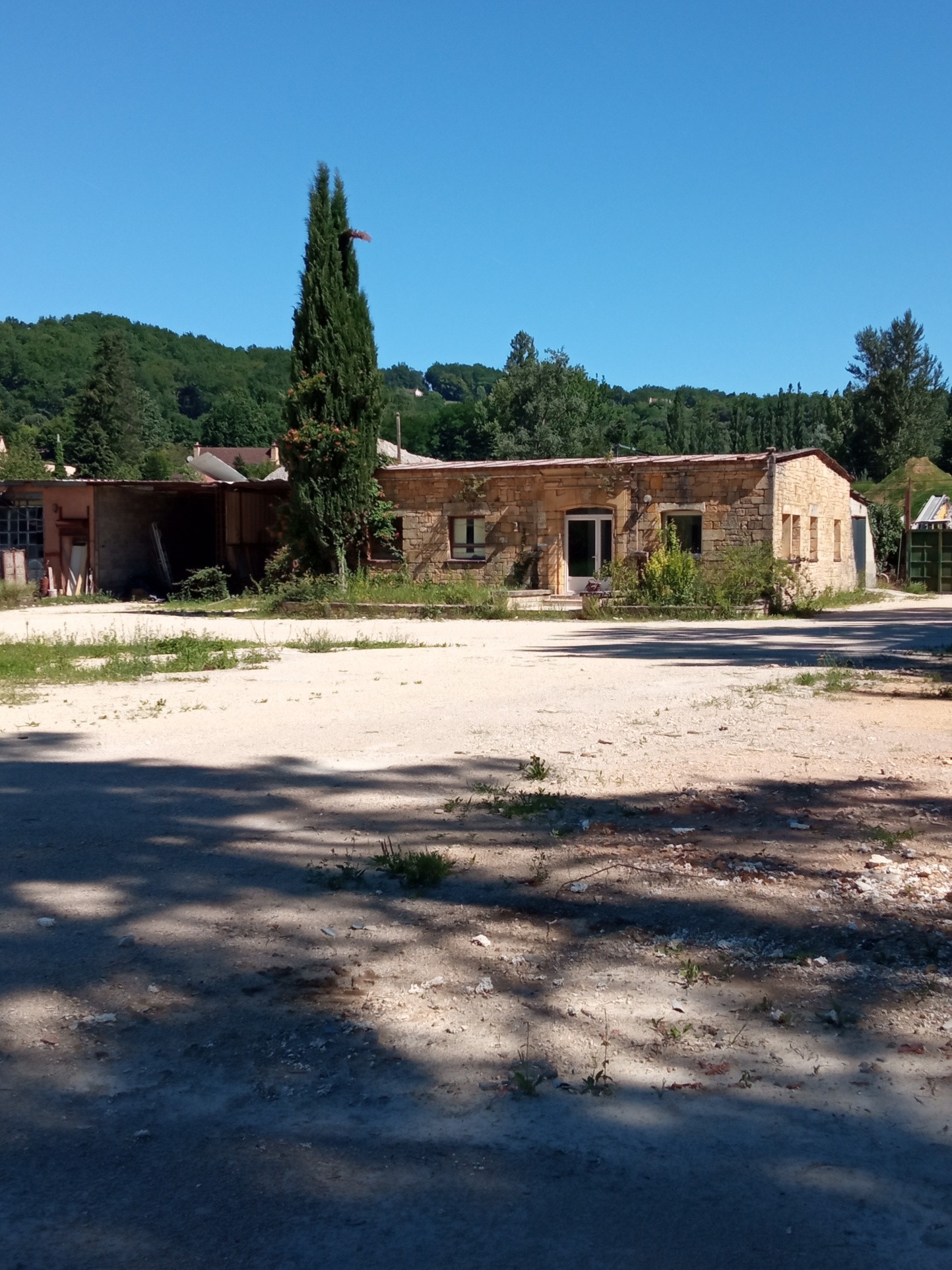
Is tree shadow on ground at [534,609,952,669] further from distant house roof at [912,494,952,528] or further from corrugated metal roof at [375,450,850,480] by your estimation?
distant house roof at [912,494,952,528]

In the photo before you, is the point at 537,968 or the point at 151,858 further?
the point at 151,858

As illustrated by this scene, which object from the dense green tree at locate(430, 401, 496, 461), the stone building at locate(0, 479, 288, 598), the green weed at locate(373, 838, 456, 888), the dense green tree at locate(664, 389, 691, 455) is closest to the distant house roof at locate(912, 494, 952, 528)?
the stone building at locate(0, 479, 288, 598)

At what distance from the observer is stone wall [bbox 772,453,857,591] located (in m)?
26.3

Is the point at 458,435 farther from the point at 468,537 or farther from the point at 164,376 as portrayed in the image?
the point at 468,537

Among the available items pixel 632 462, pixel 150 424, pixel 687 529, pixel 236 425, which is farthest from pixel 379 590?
pixel 236 425

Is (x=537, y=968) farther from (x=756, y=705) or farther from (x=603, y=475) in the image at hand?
(x=603, y=475)

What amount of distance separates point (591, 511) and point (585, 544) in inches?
31.7

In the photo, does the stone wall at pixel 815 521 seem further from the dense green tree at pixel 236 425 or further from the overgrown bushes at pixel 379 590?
the dense green tree at pixel 236 425

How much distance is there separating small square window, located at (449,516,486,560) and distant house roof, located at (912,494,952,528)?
66.0 feet

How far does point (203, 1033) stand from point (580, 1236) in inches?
57.5

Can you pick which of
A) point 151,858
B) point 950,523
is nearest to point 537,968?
point 151,858

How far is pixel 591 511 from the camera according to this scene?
27.5 meters

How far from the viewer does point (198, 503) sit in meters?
34.6

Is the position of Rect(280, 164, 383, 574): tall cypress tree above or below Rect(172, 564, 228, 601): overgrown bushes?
above
